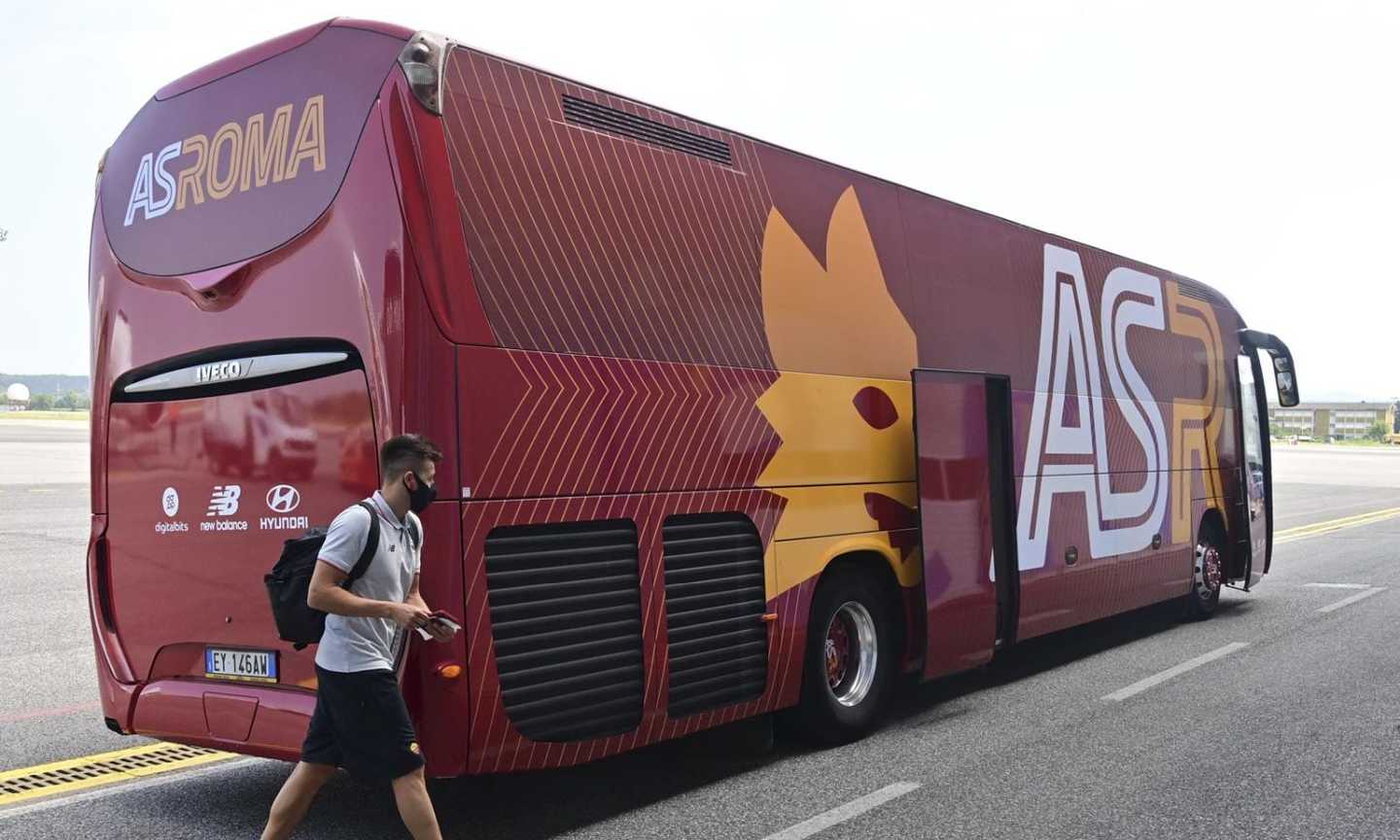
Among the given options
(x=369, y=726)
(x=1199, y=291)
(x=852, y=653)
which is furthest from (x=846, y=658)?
(x=1199, y=291)

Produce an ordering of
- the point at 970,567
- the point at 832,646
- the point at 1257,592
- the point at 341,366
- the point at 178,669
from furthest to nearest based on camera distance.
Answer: the point at 1257,592 → the point at 970,567 → the point at 832,646 → the point at 178,669 → the point at 341,366

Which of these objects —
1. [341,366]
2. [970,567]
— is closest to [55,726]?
[341,366]

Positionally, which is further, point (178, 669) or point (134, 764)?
point (134, 764)

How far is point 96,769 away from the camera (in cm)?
623

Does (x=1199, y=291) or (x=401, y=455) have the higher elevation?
(x=1199, y=291)

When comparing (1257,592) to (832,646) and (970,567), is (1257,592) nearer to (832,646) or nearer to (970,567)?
(970,567)

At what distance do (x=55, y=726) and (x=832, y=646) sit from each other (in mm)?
4516

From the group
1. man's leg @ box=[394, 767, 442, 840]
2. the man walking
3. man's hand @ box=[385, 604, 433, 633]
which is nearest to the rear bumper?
the man walking

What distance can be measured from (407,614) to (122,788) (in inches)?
109

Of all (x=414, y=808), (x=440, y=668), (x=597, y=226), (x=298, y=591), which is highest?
(x=597, y=226)

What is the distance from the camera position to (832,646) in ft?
23.2

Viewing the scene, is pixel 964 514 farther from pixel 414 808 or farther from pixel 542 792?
pixel 414 808

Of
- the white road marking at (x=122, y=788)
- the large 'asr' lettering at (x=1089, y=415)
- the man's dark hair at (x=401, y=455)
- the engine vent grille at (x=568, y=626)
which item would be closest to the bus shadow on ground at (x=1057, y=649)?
the large 'asr' lettering at (x=1089, y=415)

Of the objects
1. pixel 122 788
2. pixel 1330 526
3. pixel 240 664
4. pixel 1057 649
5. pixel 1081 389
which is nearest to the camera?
pixel 240 664
